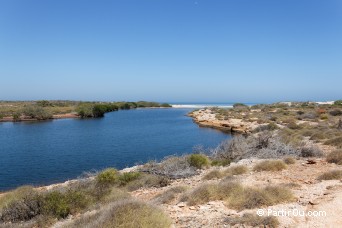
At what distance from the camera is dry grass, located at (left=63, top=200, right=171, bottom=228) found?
6.26 meters

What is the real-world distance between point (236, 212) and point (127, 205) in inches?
108

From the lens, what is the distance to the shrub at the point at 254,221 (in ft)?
21.1

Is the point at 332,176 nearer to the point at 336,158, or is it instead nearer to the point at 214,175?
the point at 336,158

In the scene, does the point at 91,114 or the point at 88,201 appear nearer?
the point at 88,201

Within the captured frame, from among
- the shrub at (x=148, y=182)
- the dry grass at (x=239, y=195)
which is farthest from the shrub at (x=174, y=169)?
the dry grass at (x=239, y=195)

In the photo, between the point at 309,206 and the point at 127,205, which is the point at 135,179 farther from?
the point at 309,206

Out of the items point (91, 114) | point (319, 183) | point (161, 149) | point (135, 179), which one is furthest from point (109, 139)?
point (91, 114)

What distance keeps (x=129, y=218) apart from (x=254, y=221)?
105 inches

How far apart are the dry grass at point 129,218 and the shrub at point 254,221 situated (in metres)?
1.43

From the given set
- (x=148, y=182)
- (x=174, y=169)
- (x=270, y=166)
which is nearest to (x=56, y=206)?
(x=148, y=182)

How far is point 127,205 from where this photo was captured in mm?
6805

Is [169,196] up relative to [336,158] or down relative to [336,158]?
down

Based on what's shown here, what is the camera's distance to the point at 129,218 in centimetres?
639

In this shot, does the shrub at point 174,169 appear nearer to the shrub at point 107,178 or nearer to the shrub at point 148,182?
the shrub at point 148,182
